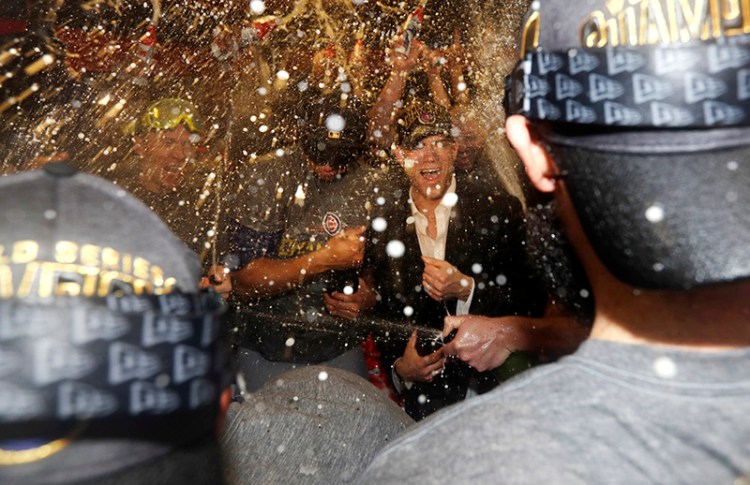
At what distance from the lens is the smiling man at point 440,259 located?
3180 millimetres

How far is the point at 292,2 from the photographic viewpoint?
6535 mm

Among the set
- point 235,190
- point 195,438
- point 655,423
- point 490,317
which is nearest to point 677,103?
point 655,423

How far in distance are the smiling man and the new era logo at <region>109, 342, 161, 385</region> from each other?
2325 millimetres

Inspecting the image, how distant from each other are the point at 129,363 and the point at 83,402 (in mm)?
75

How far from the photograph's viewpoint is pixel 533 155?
1131mm

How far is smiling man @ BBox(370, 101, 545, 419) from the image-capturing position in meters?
3.18

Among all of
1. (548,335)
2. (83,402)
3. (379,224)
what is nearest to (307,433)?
(83,402)

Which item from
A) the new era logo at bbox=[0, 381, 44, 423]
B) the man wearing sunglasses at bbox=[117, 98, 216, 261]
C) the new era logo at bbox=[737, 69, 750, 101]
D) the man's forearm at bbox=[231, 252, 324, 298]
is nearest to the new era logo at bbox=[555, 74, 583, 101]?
the new era logo at bbox=[737, 69, 750, 101]

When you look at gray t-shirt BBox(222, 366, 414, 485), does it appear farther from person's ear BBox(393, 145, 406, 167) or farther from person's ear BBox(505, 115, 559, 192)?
person's ear BBox(393, 145, 406, 167)

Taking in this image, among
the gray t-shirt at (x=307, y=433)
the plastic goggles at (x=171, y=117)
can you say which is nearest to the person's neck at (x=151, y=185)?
the plastic goggles at (x=171, y=117)

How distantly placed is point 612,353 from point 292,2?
635 cm

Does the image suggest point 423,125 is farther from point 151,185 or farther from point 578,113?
point 578,113

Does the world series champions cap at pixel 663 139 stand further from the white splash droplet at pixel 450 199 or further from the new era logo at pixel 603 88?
the white splash droplet at pixel 450 199

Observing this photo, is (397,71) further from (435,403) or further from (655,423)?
(655,423)
